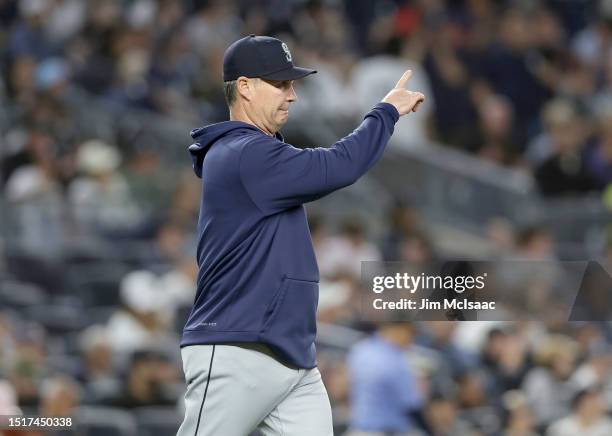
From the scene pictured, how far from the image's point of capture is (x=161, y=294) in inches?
409

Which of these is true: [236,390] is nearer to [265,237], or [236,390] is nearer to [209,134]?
[265,237]

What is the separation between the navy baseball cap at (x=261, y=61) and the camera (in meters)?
4.32

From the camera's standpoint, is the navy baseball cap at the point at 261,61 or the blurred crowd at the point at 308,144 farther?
the blurred crowd at the point at 308,144

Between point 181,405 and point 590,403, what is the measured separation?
2392 millimetres

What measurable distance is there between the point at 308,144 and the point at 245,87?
23.7ft

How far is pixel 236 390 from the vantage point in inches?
167

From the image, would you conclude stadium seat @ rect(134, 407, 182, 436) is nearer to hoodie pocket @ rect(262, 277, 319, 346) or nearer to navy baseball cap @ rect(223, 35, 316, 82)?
hoodie pocket @ rect(262, 277, 319, 346)

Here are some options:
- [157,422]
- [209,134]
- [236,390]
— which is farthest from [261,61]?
[157,422]

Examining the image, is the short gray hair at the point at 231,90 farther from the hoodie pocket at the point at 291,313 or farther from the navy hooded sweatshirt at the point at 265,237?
the hoodie pocket at the point at 291,313

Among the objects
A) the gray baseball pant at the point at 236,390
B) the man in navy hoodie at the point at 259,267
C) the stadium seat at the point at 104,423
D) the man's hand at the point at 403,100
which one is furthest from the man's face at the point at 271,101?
the stadium seat at the point at 104,423

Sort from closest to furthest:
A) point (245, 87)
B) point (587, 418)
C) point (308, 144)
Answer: point (245, 87) → point (587, 418) → point (308, 144)

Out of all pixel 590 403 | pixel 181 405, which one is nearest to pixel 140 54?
pixel 181 405

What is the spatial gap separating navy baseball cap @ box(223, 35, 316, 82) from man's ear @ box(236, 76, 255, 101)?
15 mm

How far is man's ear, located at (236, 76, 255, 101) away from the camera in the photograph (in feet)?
14.3
